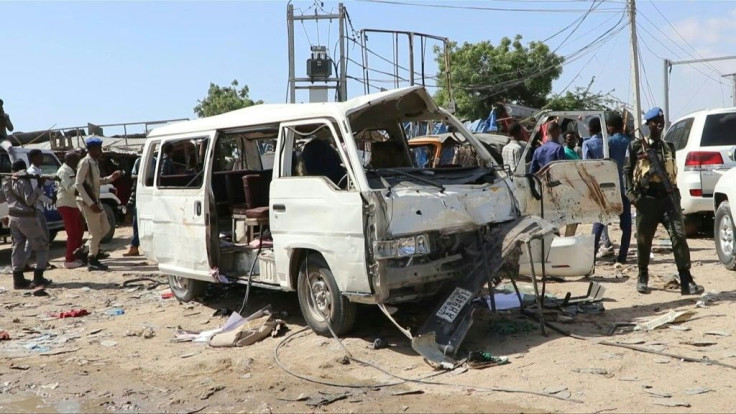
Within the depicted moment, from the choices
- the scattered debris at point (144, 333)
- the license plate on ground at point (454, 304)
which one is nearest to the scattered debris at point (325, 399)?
the license plate on ground at point (454, 304)

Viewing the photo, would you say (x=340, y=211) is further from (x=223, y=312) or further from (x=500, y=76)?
(x=500, y=76)

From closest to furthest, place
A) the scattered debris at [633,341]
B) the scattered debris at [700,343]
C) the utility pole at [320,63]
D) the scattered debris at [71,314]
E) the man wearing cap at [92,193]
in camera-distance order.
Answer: the scattered debris at [700,343], the scattered debris at [633,341], the scattered debris at [71,314], the man wearing cap at [92,193], the utility pole at [320,63]

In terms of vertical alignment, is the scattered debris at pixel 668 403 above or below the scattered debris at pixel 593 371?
below

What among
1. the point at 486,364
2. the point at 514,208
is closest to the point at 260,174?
the point at 514,208

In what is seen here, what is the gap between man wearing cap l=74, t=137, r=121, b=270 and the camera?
34.4ft

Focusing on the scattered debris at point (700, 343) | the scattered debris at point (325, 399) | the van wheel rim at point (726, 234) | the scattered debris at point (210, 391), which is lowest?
the scattered debris at point (210, 391)

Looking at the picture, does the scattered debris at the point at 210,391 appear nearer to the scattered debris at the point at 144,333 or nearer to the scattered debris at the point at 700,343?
the scattered debris at the point at 144,333

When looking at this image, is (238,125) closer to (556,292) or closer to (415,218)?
→ (415,218)

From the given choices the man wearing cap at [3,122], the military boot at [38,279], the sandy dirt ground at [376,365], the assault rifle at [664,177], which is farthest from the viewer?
the man wearing cap at [3,122]

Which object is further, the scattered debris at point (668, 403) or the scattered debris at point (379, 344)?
the scattered debris at point (379, 344)

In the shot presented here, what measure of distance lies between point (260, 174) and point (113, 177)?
3.96 meters

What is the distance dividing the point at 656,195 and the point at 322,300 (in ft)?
10.9

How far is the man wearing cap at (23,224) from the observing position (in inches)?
366

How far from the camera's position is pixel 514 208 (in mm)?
6281
